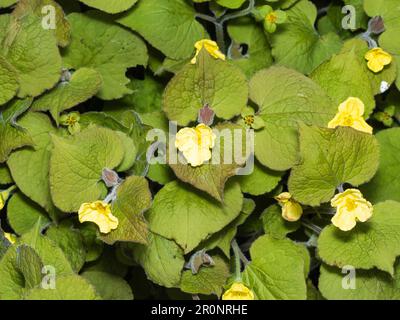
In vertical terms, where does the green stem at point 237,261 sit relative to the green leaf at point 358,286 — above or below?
above

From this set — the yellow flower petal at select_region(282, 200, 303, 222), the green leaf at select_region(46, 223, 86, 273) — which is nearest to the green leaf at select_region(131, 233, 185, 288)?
the green leaf at select_region(46, 223, 86, 273)

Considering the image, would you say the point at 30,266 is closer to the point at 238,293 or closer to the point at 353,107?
the point at 238,293

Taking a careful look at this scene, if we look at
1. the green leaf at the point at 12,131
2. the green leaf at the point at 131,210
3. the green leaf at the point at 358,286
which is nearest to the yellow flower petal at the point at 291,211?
the green leaf at the point at 358,286

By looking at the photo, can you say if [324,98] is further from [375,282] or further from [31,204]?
[31,204]

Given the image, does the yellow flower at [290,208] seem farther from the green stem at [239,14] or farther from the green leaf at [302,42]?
the green stem at [239,14]

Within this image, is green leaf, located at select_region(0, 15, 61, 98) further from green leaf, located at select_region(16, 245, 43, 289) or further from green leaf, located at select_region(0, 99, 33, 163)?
green leaf, located at select_region(16, 245, 43, 289)

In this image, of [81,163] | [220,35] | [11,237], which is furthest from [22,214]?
[220,35]
